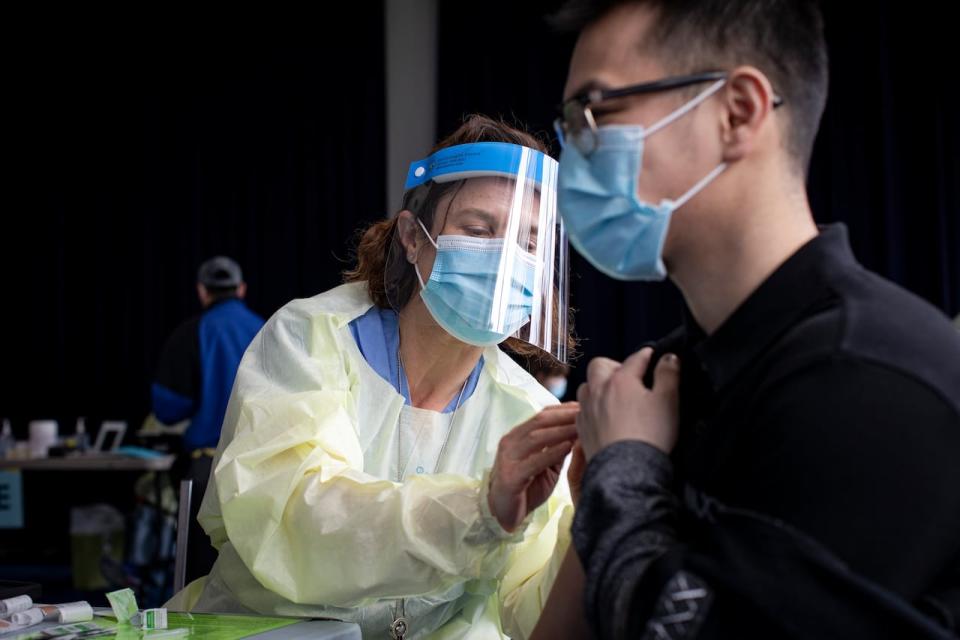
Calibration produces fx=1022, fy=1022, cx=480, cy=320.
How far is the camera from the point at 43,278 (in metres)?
7.16

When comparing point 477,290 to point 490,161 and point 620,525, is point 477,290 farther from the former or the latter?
point 620,525

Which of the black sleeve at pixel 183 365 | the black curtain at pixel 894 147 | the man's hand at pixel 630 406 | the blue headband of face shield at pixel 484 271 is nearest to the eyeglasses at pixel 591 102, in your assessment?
the man's hand at pixel 630 406

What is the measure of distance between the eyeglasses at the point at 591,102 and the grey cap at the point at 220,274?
375cm

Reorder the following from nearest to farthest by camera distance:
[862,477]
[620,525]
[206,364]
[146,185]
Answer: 1. [862,477]
2. [620,525]
3. [206,364]
4. [146,185]

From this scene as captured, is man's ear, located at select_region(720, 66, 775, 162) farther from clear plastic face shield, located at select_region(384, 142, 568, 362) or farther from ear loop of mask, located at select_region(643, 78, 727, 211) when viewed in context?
clear plastic face shield, located at select_region(384, 142, 568, 362)

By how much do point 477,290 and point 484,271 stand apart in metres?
0.03

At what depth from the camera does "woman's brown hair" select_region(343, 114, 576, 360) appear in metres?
1.82

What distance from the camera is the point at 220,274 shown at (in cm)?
473

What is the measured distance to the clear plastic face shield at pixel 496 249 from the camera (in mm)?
1716

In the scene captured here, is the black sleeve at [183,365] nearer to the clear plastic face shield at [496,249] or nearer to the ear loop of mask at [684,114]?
the clear plastic face shield at [496,249]

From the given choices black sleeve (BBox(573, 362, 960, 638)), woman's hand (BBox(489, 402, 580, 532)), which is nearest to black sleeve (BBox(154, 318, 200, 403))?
woman's hand (BBox(489, 402, 580, 532))

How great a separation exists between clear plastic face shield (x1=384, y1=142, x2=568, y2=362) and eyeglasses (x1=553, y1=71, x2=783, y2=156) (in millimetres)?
602

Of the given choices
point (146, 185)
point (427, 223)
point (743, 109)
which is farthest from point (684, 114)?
point (146, 185)

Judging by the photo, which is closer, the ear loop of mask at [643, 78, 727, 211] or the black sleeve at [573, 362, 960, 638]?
the black sleeve at [573, 362, 960, 638]
